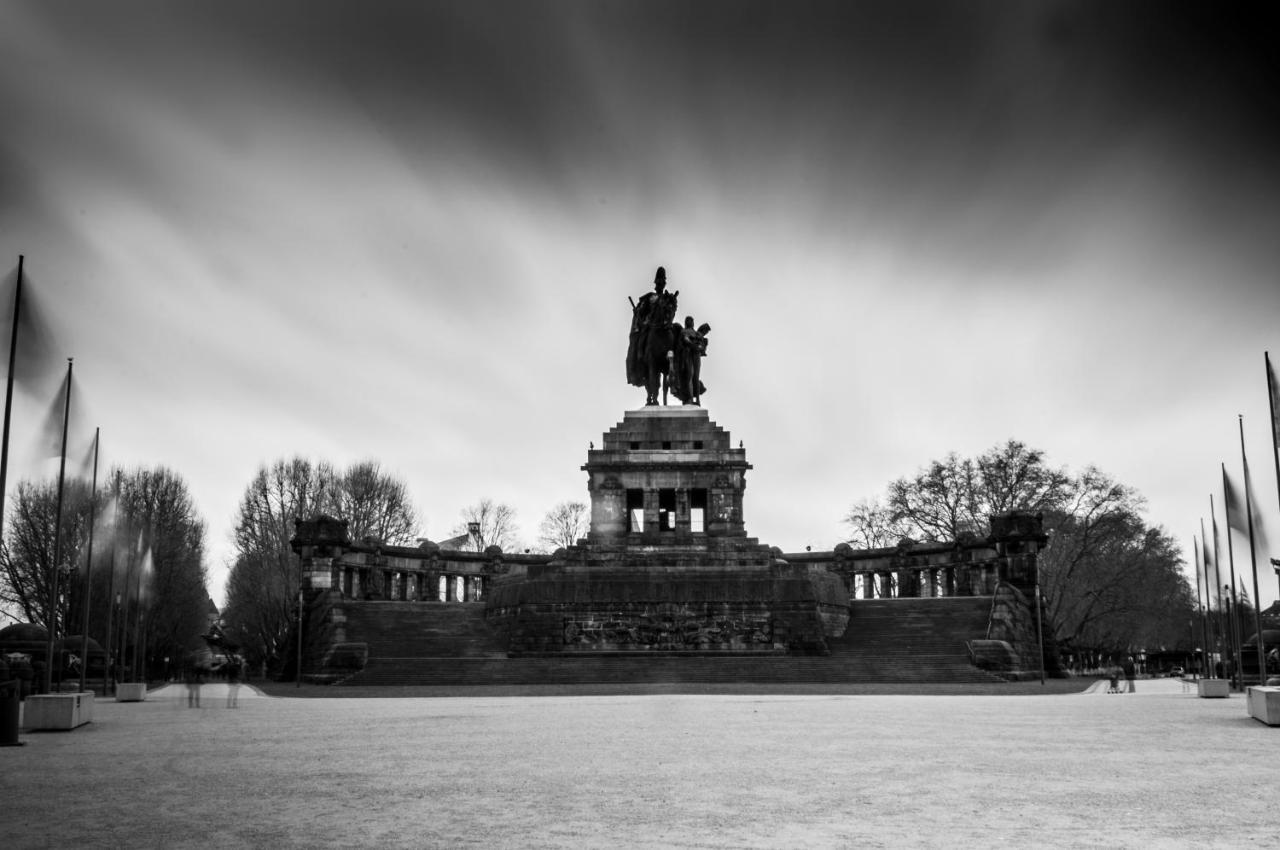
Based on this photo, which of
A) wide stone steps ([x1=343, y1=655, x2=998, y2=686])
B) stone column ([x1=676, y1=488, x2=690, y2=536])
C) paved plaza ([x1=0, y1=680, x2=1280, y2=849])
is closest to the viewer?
paved plaza ([x1=0, y1=680, x2=1280, y2=849])

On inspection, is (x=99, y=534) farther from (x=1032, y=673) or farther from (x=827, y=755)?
(x=827, y=755)

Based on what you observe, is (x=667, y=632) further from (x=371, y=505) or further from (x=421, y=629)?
(x=371, y=505)

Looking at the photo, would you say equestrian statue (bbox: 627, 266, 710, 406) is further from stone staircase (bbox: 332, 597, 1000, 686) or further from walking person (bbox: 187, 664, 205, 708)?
walking person (bbox: 187, 664, 205, 708)

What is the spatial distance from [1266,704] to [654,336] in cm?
3926

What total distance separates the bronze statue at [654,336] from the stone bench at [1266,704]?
37.8 metres

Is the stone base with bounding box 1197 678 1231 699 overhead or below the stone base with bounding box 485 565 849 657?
below

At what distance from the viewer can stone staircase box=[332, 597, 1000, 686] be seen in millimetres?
36938

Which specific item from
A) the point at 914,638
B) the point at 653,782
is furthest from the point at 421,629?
the point at 653,782

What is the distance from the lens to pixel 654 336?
188 ft

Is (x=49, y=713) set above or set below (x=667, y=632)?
below

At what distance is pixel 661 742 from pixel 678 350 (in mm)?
41781

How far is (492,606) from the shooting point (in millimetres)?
46219

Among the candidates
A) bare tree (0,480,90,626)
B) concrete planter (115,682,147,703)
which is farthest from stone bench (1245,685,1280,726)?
bare tree (0,480,90,626)

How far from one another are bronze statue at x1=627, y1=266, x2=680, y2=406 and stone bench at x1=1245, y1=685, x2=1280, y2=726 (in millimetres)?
37794
